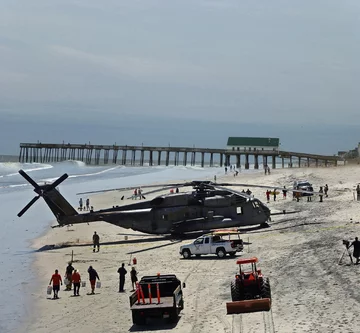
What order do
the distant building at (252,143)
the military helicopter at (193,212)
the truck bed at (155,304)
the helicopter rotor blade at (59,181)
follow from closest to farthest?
the truck bed at (155,304)
the military helicopter at (193,212)
the helicopter rotor blade at (59,181)
the distant building at (252,143)

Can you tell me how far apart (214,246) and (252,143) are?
5160 inches

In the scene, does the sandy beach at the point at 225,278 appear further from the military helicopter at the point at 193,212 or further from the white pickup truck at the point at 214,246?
the military helicopter at the point at 193,212

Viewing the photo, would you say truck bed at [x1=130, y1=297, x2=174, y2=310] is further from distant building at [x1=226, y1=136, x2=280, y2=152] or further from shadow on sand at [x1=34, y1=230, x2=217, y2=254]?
distant building at [x1=226, y1=136, x2=280, y2=152]

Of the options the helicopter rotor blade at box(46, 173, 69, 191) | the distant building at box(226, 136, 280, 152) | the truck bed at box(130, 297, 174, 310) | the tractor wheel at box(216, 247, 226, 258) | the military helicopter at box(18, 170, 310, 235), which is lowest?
the truck bed at box(130, 297, 174, 310)

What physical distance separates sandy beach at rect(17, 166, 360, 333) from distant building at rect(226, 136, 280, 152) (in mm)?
114718

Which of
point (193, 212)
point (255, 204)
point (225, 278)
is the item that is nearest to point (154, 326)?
point (225, 278)

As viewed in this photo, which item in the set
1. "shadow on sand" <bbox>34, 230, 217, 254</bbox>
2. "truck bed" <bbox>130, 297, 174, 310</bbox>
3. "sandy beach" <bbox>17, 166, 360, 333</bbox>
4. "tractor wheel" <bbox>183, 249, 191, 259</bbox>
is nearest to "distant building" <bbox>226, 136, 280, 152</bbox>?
"sandy beach" <bbox>17, 166, 360, 333</bbox>

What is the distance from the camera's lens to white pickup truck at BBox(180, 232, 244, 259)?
27625 mm

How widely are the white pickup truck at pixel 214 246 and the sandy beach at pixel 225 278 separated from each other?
0.43 metres

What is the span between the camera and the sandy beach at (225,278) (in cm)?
1700

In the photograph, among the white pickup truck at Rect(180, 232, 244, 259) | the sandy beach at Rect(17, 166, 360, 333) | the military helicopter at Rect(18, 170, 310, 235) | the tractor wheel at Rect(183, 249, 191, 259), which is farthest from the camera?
the military helicopter at Rect(18, 170, 310, 235)

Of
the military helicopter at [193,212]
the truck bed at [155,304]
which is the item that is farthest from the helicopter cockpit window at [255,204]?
the truck bed at [155,304]

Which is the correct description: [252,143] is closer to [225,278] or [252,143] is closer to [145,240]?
[145,240]

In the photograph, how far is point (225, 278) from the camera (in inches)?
914
